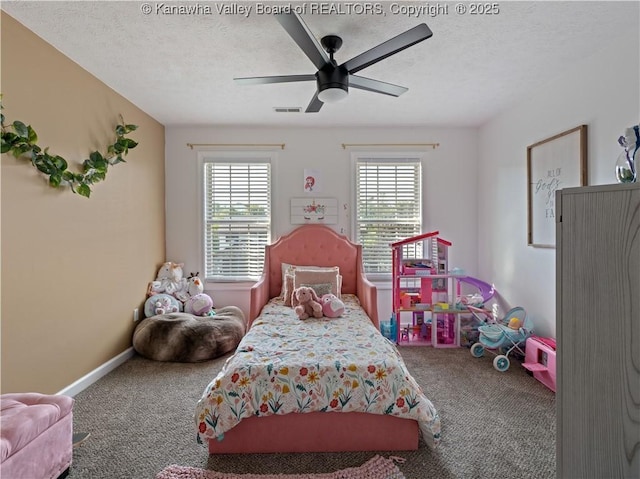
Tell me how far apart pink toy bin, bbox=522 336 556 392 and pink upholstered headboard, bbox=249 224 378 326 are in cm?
168

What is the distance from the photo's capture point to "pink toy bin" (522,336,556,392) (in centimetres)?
251

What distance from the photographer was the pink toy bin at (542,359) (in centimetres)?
251

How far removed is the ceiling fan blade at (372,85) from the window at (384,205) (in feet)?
5.46

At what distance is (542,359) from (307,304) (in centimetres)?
198

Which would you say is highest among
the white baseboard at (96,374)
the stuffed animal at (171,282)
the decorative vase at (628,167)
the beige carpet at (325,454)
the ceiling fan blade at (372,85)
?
the ceiling fan blade at (372,85)

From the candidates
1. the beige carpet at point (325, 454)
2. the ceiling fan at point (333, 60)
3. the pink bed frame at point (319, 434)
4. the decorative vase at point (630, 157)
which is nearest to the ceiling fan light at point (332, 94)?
the ceiling fan at point (333, 60)

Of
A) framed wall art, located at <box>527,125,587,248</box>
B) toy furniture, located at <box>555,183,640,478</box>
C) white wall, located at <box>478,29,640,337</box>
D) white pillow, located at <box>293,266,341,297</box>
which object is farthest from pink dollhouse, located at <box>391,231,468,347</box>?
toy furniture, located at <box>555,183,640,478</box>

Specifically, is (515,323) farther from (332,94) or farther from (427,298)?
(332,94)

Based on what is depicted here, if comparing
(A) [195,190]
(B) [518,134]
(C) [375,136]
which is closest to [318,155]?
(C) [375,136]

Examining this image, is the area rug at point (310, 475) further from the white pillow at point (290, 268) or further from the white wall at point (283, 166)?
the white wall at point (283, 166)

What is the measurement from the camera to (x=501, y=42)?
2.19m

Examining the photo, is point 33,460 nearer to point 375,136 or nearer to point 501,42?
point 501,42

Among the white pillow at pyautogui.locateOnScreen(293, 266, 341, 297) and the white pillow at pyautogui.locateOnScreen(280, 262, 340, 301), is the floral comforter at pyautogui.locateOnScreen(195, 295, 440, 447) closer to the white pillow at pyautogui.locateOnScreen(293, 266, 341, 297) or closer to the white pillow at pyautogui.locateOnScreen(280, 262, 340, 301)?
the white pillow at pyautogui.locateOnScreen(293, 266, 341, 297)

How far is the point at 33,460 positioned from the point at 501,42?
348cm
